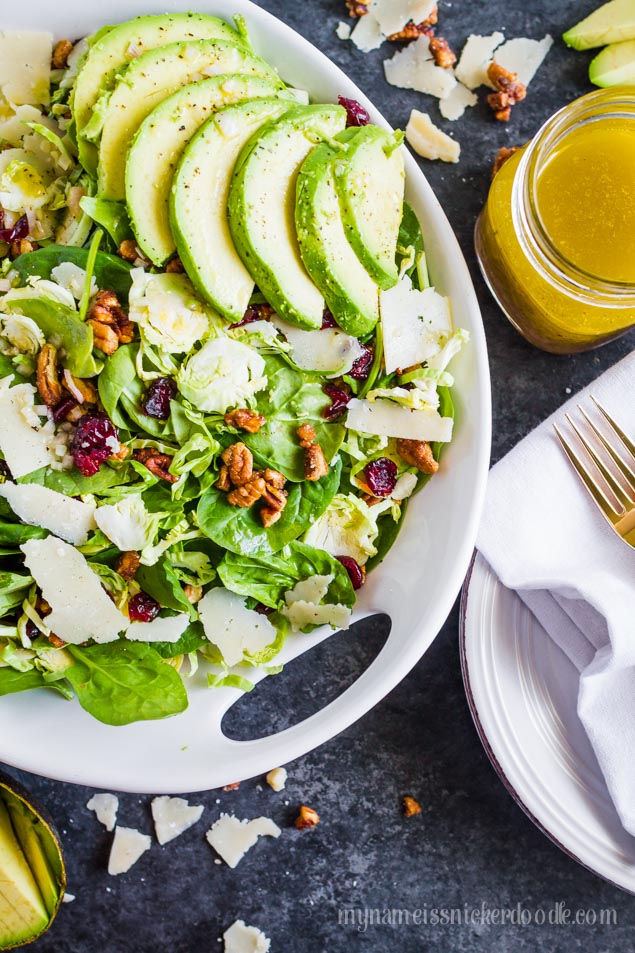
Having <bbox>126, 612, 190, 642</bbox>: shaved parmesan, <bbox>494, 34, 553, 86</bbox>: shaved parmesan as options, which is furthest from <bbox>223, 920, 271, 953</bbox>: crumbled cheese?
<bbox>494, 34, 553, 86</bbox>: shaved parmesan

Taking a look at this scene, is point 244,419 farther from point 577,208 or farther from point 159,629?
point 577,208

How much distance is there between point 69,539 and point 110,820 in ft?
3.47

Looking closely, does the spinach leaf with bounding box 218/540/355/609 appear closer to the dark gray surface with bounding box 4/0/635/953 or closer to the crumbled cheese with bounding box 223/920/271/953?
the dark gray surface with bounding box 4/0/635/953

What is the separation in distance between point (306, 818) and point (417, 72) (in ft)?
7.73

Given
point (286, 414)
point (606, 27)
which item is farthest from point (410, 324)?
point (606, 27)

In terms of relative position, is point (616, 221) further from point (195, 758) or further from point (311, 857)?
point (311, 857)

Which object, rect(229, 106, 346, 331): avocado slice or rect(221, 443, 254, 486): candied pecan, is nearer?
rect(229, 106, 346, 331): avocado slice

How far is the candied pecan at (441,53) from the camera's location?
2.58 meters

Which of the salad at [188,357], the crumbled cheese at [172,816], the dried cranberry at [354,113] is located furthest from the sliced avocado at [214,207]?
the crumbled cheese at [172,816]

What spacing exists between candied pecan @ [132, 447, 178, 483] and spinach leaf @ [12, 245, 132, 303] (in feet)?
1.25

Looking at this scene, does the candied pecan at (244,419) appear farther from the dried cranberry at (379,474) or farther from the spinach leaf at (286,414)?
the dried cranberry at (379,474)

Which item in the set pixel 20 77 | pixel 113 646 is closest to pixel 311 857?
pixel 113 646

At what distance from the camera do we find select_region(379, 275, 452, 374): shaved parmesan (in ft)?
6.83

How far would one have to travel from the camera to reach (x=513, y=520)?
7.80ft
